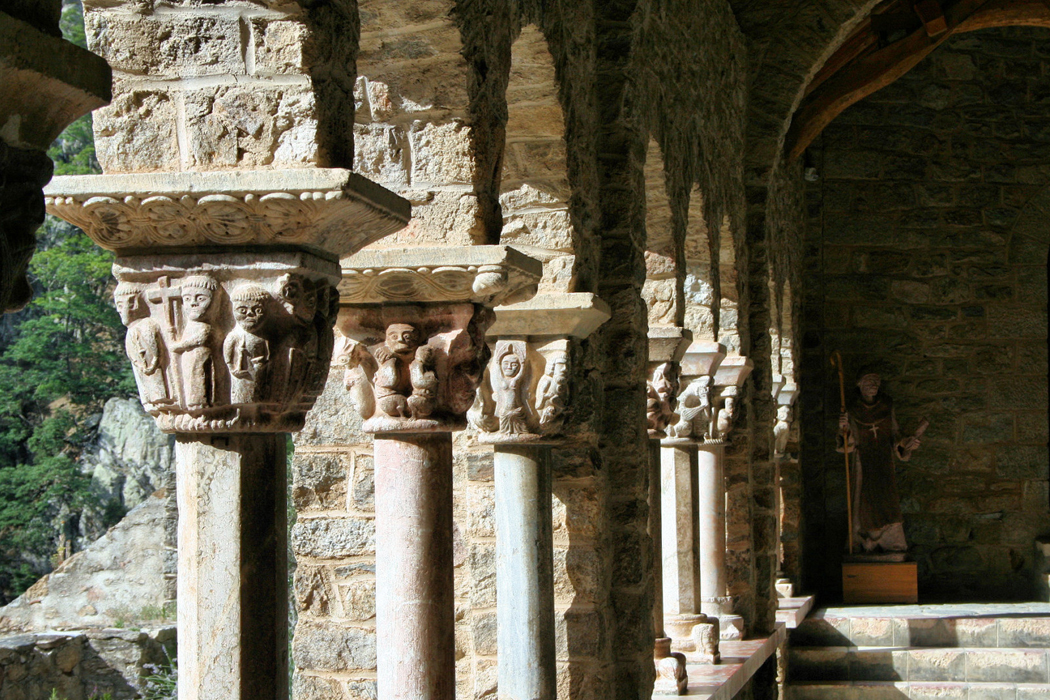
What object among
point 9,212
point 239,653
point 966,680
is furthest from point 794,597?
point 9,212

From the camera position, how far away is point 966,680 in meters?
7.86

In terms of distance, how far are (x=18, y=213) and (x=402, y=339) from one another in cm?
128

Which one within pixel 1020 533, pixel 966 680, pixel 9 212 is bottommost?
pixel 966 680

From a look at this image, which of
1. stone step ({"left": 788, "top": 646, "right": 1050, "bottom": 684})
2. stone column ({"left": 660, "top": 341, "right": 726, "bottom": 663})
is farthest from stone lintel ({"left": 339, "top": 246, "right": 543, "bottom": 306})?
stone step ({"left": 788, "top": 646, "right": 1050, "bottom": 684})

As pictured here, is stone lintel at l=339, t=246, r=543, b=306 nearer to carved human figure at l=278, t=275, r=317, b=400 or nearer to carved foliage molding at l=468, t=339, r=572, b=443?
carved human figure at l=278, t=275, r=317, b=400

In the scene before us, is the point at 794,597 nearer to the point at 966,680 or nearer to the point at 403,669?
the point at 966,680

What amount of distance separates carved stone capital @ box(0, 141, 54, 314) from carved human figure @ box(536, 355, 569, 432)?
2018 millimetres

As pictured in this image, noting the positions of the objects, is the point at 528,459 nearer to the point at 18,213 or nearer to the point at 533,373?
the point at 533,373

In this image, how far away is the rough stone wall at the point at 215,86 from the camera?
181 cm

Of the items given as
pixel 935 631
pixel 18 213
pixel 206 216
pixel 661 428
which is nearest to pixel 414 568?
pixel 206 216

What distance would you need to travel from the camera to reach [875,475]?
32.5 feet

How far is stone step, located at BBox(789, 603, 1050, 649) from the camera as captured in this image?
8.20 meters

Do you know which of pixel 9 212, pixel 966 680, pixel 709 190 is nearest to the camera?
pixel 9 212

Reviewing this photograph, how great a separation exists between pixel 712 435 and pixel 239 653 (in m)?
4.64
